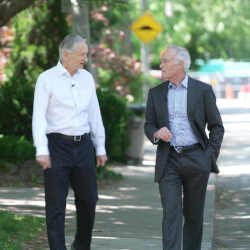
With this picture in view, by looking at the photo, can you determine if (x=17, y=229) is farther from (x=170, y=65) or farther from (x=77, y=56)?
(x=170, y=65)

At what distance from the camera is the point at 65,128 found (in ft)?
22.5

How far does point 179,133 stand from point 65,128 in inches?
34.2

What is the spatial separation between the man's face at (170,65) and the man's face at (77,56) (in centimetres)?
61

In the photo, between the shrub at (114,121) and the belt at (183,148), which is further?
the shrub at (114,121)

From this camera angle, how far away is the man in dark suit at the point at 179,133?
22.8 feet

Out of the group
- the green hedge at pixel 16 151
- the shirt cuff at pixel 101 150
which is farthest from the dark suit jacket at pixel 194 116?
the green hedge at pixel 16 151

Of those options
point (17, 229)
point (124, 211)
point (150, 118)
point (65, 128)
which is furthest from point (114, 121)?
point (65, 128)

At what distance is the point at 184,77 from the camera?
23.0 ft

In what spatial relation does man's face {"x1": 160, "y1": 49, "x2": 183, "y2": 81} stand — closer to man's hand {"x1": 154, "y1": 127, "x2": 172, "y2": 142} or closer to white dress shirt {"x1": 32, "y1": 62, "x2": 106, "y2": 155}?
man's hand {"x1": 154, "y1": 127, "x2": 172, "y2": 142}

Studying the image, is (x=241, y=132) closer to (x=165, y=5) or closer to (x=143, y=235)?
(x=143, y=235)

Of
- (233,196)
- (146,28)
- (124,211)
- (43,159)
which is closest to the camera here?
(43,159)

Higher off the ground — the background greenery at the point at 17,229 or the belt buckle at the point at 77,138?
the belt buckle at the point at 77,138

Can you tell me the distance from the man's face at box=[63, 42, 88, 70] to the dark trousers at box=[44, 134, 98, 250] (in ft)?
1.82

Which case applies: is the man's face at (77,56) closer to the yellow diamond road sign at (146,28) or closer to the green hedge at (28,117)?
the green hedge at (28,117)
